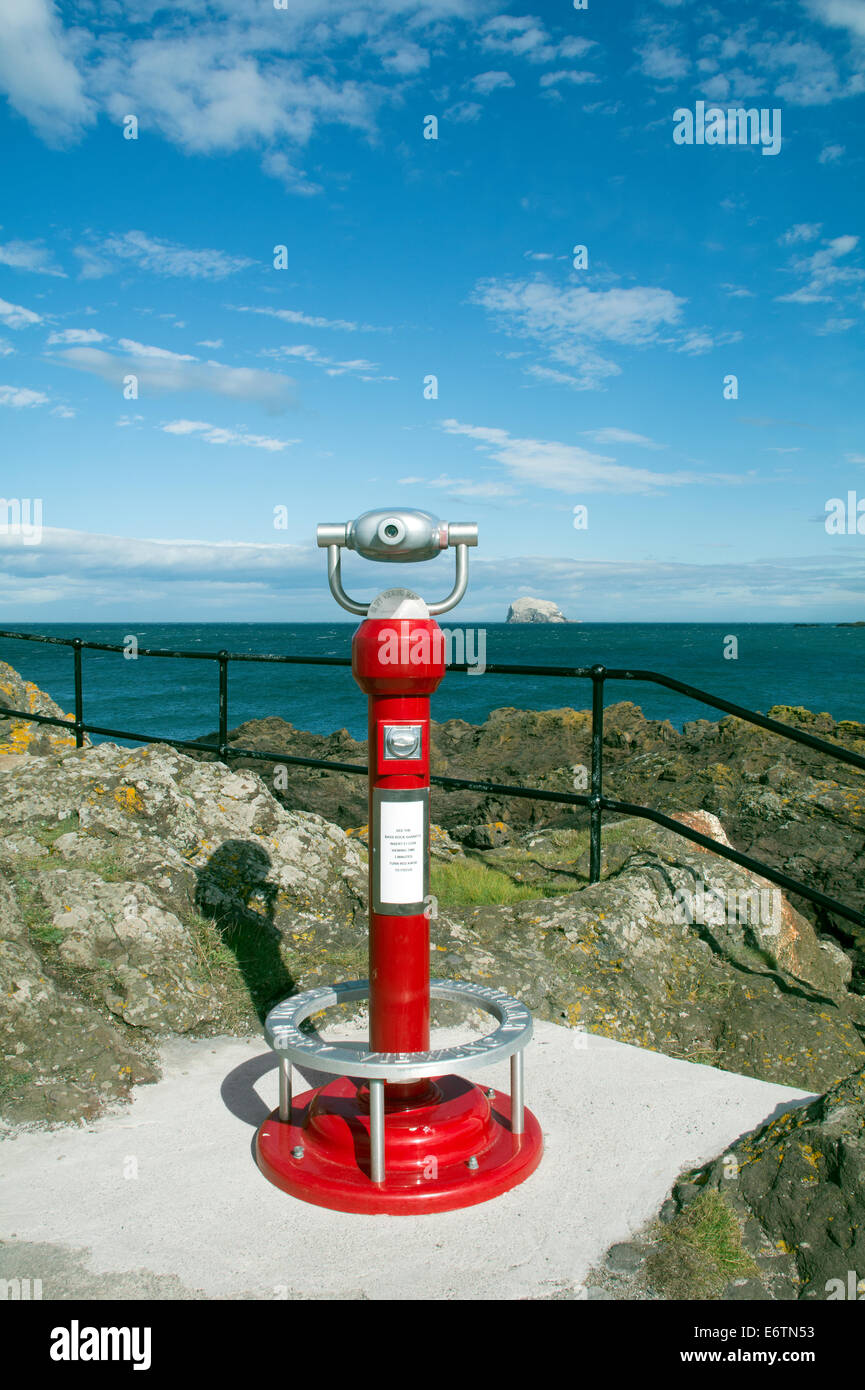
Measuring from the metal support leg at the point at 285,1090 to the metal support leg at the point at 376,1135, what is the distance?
1.21 ft

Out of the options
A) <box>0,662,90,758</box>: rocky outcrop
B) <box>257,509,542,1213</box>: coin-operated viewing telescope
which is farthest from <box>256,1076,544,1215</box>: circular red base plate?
<box>0,662,90,758</box>: rocky outcrop

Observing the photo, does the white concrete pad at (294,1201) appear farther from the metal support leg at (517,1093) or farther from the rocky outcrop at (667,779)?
the rocky outcrop at (667,779)

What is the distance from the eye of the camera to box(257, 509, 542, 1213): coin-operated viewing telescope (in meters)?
2.36

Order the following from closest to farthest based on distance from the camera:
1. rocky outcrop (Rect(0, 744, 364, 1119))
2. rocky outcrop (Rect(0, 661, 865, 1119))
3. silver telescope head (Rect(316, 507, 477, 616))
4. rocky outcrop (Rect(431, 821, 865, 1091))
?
silver telescope head (Rect(316, 507, 477, 616)) → rocky outcrop (Rect(0, 744, 364, 1119)) → rocky outcrop (Rect(0, 661, 865, 1119)) → rocky outcrop (Rect(431, 821, 865, 1091))

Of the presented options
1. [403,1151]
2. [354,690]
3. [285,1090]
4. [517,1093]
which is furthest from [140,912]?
[354,690]

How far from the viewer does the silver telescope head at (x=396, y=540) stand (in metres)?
2.51

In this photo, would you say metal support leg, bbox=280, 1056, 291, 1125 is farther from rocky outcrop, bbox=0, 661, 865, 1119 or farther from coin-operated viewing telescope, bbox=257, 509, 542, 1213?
rocky outcrop, bbox=0, 661, 865, 1119

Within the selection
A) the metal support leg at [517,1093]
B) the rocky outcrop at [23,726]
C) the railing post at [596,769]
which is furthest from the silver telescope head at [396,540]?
the rocky outcrop at [23,726]

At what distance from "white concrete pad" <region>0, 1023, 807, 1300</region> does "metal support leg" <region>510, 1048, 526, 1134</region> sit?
114 millimetres

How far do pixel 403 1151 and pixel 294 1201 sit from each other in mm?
295

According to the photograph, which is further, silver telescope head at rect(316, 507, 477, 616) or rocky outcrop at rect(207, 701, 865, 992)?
rocky outcrop at rect(207, 701, 865, 992)

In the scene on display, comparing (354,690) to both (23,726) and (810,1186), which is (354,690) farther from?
(810,1186)

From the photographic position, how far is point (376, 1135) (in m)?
2.35
